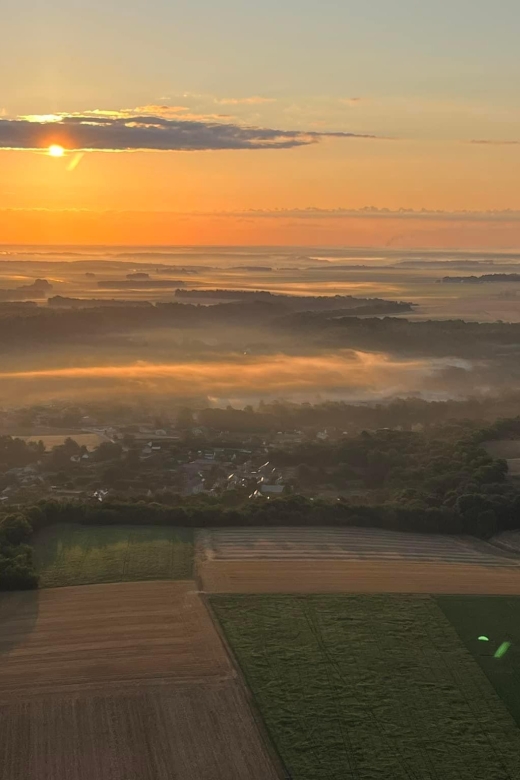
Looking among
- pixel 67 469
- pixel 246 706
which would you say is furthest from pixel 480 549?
pixel 67 469

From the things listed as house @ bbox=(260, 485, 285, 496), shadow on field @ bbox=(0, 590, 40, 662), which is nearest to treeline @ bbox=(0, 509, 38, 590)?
shadow on field @ bbox=(0, 590, 40, 662)

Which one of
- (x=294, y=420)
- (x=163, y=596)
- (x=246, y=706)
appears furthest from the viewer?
(x=294, y=420)

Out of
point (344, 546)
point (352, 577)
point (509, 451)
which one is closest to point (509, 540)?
point (344, 546)

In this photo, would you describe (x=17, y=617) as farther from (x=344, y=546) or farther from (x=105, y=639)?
(x=344, y=546)

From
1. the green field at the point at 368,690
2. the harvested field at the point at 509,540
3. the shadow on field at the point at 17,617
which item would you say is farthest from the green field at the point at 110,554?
the harvested field at the point at 509,540

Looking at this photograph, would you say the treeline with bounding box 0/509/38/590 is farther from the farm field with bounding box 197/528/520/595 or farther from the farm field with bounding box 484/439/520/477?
the farm field with bounding box 484/439/520/477

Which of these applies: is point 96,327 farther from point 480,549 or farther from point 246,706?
point 246,706
